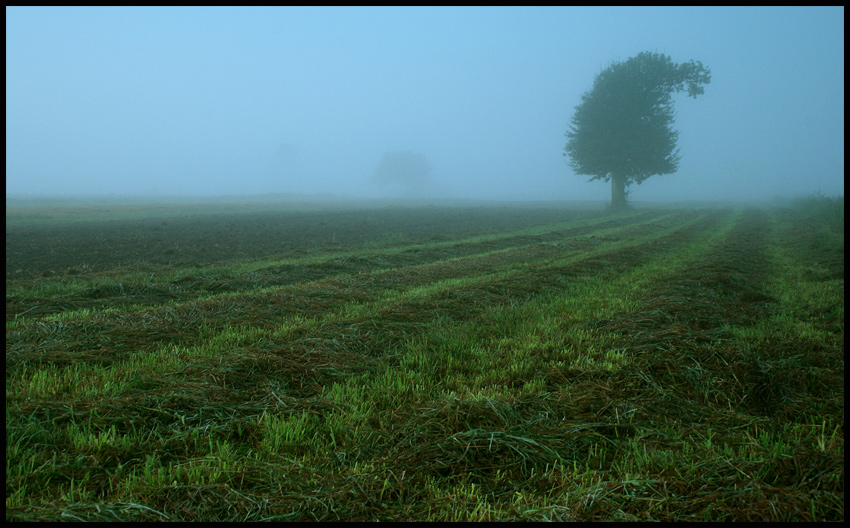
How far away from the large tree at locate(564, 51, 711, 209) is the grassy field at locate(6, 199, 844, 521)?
4069 centimetres

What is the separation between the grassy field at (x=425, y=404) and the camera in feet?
8.47

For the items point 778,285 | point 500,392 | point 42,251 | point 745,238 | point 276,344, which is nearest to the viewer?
point 500,392

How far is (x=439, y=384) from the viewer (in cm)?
425

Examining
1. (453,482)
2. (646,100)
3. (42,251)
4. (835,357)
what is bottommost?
(453,482)

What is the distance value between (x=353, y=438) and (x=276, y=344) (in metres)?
2.45

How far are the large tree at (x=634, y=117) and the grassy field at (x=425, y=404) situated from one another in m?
40.7

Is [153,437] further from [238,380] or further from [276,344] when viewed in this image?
[276,344]

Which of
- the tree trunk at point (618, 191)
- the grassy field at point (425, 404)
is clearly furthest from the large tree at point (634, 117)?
the grassy field at point (425, 404)

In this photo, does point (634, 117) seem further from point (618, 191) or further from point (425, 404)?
point (425, 404)

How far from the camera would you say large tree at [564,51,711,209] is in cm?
4500

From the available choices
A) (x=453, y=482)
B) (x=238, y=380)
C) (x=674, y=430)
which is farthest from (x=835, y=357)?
(x=238, y=380)

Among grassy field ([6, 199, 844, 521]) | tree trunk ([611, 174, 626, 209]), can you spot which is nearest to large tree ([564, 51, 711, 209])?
tree trunk ([611, 174, 626, 209])

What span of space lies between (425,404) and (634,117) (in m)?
49.5

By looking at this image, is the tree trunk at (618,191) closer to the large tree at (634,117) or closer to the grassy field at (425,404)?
the large tree at (634,117)
